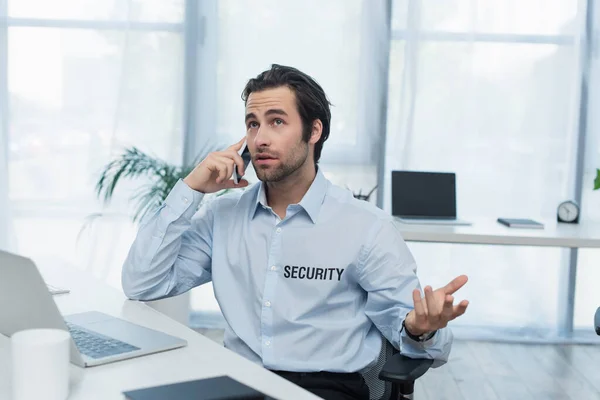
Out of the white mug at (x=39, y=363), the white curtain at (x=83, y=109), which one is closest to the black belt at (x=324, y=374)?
the white mug at (x=39, y=363)

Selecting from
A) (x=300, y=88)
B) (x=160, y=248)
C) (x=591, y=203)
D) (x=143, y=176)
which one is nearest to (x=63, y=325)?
(x=160, y=248)

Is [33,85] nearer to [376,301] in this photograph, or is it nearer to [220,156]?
[220,156]

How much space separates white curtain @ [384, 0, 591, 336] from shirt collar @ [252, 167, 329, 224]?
2.17 metres

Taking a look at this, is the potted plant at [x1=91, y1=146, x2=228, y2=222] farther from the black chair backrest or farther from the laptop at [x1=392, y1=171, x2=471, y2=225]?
the black chair backrest

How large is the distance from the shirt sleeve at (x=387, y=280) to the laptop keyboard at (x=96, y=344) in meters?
0.63

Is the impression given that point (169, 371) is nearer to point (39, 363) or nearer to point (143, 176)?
point (39, 363)

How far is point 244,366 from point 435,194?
2.40 meters

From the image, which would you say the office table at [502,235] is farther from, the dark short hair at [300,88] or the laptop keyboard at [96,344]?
the laptop keyboard at [96,344]

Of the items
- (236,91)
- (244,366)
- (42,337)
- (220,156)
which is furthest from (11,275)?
(236,91)

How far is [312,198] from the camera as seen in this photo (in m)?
1.84

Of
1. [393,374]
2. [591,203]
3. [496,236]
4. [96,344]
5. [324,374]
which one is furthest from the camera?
[591,203]

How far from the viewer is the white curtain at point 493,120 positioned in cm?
392

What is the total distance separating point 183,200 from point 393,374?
680 millimetres

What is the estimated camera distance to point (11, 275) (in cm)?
132
